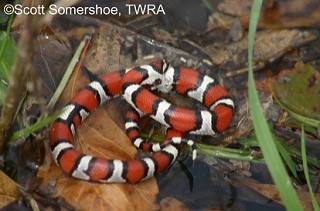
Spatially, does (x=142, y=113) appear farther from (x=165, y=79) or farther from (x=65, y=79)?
(x=65, y=79)

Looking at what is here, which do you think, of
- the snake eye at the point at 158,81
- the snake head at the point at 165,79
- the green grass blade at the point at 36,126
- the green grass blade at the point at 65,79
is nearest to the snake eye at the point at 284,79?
the snake head at the point at 165,79

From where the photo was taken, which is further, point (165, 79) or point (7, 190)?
point (165, 79)

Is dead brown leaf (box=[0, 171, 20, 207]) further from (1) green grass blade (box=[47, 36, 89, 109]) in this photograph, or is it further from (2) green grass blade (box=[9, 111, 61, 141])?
(1) green grass blade (box=[47, 36, 89, 109])

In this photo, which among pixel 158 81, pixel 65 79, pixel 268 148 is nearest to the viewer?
pixel 268 148

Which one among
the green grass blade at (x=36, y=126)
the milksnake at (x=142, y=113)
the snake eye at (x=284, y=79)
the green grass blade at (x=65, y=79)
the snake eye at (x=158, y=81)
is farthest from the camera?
the snake eye at (x=284, y=79)

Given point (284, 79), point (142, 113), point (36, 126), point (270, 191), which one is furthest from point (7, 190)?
point (284, 79)

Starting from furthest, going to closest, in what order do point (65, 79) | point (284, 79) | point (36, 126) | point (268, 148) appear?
point (284, 79)
point (65, 79)
point (36, 126)
point (268, 148)

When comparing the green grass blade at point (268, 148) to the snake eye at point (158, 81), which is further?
the snake eye at point (158, 81)

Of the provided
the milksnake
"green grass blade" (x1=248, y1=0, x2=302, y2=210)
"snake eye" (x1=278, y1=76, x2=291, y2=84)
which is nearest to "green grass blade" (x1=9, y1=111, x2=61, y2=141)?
the milksnake

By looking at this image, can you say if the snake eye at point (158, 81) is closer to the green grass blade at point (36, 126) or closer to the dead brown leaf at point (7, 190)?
the green grass blade at point (36, 126)
